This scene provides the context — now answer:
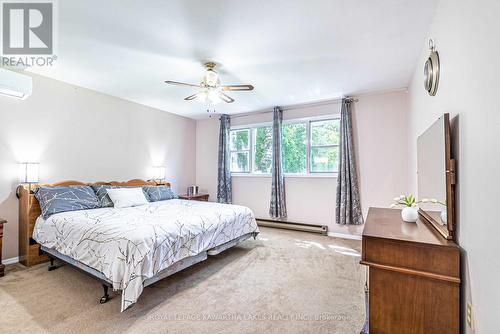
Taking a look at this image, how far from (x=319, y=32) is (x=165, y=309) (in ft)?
9.73

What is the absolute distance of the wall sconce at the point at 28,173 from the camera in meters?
3.07

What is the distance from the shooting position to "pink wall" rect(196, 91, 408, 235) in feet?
12.9

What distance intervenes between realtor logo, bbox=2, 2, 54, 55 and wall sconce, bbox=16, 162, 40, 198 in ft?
4.43

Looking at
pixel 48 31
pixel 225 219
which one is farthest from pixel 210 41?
pixel 225 219

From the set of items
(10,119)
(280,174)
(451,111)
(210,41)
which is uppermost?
(210,41)

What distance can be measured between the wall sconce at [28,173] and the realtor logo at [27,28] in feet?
4.43

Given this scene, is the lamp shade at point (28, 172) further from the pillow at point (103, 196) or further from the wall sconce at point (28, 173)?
the pillow at point (103, 196)

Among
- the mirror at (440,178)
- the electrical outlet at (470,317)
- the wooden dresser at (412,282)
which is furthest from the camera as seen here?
the mirror at (440,178)

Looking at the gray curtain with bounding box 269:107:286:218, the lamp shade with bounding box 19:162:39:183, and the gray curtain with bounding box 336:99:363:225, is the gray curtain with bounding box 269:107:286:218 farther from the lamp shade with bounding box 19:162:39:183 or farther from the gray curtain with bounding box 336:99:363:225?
the lamp shade with bounding box 19:162:39:183

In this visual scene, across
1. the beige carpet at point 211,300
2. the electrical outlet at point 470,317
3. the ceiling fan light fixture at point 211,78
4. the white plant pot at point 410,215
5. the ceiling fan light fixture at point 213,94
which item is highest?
the ceiling fan light fixture at point 211,78

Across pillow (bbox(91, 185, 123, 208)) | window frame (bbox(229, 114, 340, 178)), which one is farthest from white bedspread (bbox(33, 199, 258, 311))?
window frame (bbox(229, 114, 340, 178))

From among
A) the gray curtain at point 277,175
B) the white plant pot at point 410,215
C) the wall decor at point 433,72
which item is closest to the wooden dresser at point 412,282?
the white plant pot at point 410,215

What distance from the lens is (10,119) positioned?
3070mm

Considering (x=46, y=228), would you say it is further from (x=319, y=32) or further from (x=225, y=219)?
(x=319, y=32)
